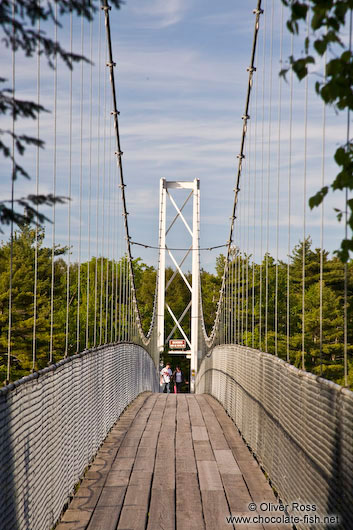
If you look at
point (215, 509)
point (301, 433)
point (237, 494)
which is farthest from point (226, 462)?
point (301, 433)

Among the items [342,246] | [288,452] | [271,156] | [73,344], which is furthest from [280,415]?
[73,344]

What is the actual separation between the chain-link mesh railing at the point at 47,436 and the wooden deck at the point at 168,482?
17 cm

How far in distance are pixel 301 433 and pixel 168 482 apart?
1606mm

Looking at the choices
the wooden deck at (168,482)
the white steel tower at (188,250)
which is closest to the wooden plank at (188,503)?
the wooden deck at (168,482)

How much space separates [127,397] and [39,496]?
7550 mm

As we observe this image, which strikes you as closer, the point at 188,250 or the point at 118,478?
the point at 118,478

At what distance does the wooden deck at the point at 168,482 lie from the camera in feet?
15.1


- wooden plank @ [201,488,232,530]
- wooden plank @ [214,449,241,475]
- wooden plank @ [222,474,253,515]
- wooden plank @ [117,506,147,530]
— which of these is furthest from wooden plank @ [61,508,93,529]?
wooden plank @ [214,449,241,475]

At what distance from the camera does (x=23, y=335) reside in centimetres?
3922

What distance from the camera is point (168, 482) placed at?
18.5 ft

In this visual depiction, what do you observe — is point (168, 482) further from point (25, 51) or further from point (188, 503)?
point (25, 51)

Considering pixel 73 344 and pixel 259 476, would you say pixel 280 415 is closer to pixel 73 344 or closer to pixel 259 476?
pixel 259 476

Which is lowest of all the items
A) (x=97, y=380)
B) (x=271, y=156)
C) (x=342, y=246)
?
(x=97, y=380)

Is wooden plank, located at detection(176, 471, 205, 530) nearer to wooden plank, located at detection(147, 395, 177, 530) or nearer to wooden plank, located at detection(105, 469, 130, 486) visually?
wooden plank, located at detection(147, 395, 177, 530)
